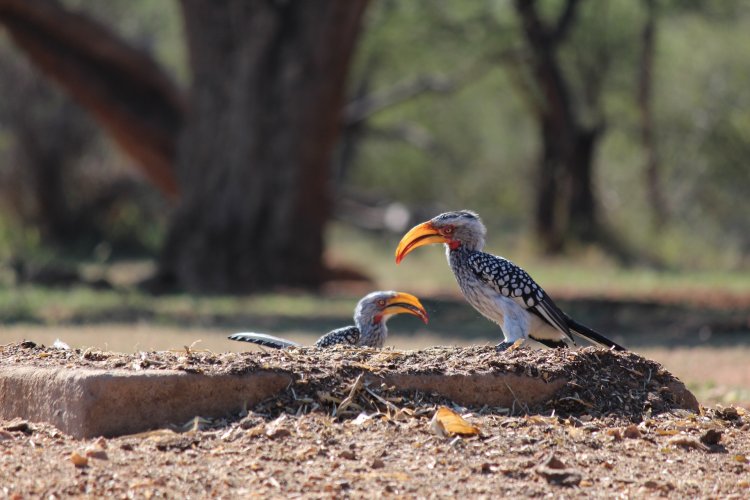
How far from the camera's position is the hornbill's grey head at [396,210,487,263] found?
6.05 m

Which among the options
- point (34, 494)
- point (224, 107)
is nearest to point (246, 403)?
point (34, 494)

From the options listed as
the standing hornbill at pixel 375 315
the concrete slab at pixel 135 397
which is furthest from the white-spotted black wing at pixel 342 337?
the concrete slab at pixel 135 397

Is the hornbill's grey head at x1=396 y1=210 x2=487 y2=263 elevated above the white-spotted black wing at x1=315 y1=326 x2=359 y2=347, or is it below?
above

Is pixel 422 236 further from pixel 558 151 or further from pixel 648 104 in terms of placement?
pixel 648 104

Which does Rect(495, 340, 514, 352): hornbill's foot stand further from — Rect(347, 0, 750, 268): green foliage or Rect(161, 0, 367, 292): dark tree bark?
Rect(347, 0, 750, 268): green foliage

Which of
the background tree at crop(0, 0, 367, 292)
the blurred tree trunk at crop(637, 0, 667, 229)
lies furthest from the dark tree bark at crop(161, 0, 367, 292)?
the blurred tree trunk at crop(637, 0, 667, 229)

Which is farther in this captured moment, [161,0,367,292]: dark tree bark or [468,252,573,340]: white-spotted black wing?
[161,0,367,292]: dark tree bark

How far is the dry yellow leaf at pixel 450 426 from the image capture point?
4.32 meters

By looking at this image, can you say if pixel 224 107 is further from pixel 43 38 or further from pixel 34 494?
pixel 34 494

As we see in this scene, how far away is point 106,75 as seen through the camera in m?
16.1

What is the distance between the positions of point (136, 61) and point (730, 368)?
9.88 metres

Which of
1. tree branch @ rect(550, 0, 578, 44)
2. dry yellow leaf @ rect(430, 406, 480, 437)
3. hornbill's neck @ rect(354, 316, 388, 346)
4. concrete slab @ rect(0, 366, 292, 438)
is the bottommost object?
dry yellow leaf @ rect(430, 406, 480, 437)

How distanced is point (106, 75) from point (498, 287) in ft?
37.2

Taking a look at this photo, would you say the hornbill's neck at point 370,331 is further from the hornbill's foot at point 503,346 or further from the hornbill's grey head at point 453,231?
the hornbill's foot at point 503,346
